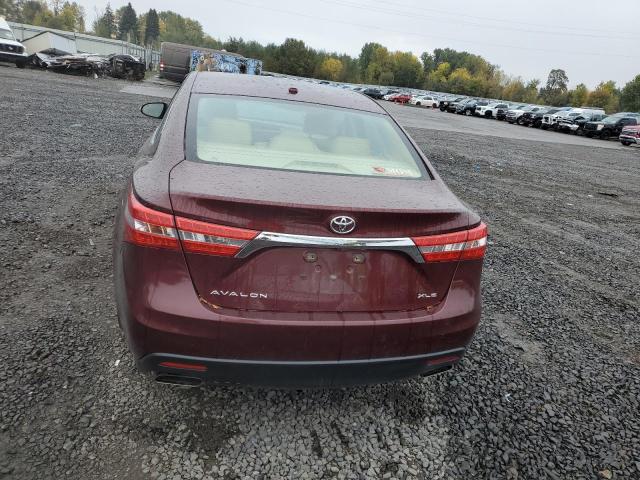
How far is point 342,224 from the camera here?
1.86 meters

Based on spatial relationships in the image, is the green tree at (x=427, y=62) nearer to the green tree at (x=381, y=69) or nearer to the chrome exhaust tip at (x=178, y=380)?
the green tree at (x=381, y=69)

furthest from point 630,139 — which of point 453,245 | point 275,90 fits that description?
point 453,245

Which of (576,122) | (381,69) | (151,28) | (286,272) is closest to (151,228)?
(286,272)

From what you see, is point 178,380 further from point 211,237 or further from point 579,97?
point 579,97

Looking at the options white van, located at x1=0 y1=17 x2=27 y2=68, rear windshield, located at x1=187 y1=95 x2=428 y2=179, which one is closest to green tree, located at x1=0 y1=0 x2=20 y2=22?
white van, located at x1=0 y1=17 x2=27 y2=68

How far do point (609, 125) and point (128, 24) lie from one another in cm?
13858

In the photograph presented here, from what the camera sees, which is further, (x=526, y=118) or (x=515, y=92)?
(x=515, y=92)

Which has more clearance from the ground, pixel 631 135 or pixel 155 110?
pixel 631 135

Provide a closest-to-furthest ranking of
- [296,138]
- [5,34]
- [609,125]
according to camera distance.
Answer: [296,138]
[5,34]
[609,125]

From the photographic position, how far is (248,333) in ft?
6.12

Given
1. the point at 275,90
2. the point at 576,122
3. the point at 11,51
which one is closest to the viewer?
the point at 275,90

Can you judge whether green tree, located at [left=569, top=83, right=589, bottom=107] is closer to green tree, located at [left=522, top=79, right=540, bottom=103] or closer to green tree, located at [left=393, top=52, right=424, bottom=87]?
green tree, located at [left=522, top=79, right=540, bottom=103]

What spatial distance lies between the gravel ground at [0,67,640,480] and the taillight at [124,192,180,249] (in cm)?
97

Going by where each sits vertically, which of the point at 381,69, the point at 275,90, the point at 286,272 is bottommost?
the point at 286,272
